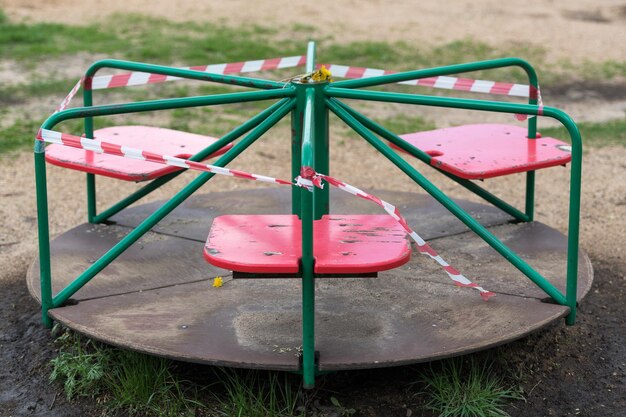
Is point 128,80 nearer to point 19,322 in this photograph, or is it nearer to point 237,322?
point 19,322

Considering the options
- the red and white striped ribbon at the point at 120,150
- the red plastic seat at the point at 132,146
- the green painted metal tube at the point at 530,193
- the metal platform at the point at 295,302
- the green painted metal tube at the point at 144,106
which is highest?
the green painted metal tube at the point at 144,106

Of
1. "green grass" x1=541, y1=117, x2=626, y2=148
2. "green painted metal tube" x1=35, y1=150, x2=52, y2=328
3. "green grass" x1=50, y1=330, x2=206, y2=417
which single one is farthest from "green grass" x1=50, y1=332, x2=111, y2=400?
"green grass" x1=541, y1=117, x2=626, y2=148

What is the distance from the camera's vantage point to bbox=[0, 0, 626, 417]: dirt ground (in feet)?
A: 11.4

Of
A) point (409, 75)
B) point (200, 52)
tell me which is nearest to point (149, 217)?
point (409, 75)

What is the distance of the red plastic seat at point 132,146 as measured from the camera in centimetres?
401

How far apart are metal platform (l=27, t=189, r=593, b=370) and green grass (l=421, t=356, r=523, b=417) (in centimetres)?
17

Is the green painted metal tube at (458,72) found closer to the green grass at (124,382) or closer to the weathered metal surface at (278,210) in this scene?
the weathered metal surface at (278,210)

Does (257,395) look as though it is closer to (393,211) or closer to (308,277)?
(308,277)

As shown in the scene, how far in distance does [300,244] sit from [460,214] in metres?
0.66

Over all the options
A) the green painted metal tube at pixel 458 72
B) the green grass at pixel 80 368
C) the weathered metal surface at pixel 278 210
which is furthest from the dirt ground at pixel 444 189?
the weathered metal surface at pixel 278 210

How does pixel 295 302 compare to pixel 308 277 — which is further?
pixel 295 302

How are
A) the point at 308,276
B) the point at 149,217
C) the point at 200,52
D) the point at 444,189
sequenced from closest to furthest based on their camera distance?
1. the point at 308,276
2. the point at 149,217
3. the point at 444,189
4. the point at 200,52

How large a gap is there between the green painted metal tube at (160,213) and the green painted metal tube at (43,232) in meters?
0.06

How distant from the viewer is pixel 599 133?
700cm
